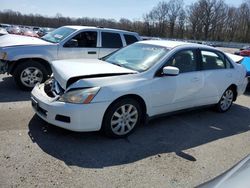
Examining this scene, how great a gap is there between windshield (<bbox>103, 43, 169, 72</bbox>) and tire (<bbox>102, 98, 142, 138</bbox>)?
0.67 meters

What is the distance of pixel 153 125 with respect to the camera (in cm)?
504

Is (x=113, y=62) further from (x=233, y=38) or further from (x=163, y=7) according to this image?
(x=163, y=7)

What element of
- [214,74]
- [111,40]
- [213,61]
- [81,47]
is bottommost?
[214,74]

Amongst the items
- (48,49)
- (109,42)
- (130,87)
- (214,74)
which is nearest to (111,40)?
(109,42)

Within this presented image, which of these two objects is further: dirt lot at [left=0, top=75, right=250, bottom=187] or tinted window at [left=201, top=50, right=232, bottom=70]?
tinted window at [left=201, top=50, right=232, bottom=70]

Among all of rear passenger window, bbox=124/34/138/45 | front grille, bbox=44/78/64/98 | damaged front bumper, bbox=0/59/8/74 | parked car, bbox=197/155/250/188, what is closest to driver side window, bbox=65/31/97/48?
rear passenger window, bbox=124/34/138/45

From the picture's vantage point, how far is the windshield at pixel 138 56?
471 centimetres

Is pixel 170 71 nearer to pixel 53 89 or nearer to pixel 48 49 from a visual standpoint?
pixel 53 89

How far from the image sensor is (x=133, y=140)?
4336mm

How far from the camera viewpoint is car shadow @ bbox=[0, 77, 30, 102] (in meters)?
6.01

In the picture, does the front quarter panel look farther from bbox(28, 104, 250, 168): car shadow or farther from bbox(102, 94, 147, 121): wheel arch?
bbox(28, 104, 250, 168): car shadow

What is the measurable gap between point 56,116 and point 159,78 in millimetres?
1794

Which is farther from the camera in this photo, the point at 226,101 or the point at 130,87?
the point at 226,101

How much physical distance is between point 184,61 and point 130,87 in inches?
59.1
